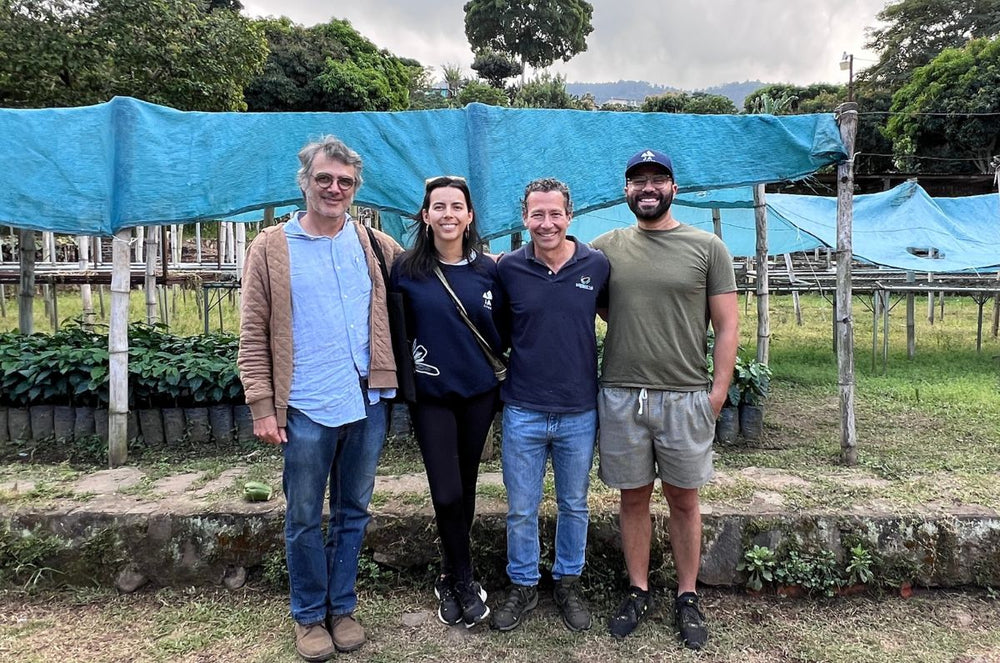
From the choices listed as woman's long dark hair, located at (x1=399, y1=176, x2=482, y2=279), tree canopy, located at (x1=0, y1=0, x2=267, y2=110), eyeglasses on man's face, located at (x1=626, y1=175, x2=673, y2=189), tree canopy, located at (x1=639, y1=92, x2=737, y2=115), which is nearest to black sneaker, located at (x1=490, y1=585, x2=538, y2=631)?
woman's long dark hair, located at (x1=399, y1=176, x2=482, y2=279)

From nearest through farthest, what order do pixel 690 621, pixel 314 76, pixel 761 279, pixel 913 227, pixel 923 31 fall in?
pixel 690 621 → pixel 761 279 → pixel 913 227 → pixel 314 76 → pixel 923 31

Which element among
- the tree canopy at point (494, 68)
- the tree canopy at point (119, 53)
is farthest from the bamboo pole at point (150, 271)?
the tree canopy at point (494, 68)

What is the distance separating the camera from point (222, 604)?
2748mm

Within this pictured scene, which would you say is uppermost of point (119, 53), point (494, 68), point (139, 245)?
point (494, 68)

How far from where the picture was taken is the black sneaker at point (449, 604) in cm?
254

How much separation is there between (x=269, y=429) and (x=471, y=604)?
3.40 feet

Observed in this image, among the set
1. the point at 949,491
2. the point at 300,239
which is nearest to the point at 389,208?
the point at 300,239

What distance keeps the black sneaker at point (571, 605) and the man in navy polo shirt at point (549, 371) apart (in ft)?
0.43

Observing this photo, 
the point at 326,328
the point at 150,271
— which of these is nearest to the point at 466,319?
the point at 326,328

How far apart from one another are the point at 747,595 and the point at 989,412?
3649 mm

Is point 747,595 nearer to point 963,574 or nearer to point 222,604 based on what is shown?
point 963,574

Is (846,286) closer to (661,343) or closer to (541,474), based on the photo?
(661,343)

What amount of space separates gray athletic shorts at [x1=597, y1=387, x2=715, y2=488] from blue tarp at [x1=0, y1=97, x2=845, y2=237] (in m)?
1.56

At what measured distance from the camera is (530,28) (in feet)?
123
